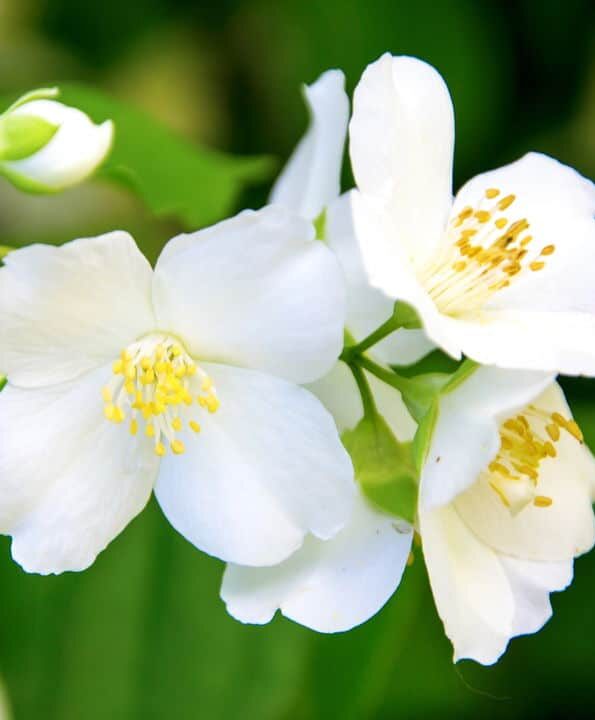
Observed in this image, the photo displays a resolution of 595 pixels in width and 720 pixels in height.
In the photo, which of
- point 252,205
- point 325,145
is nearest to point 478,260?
point 325,145

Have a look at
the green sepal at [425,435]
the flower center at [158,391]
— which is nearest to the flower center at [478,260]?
the green sepal at [425,435]

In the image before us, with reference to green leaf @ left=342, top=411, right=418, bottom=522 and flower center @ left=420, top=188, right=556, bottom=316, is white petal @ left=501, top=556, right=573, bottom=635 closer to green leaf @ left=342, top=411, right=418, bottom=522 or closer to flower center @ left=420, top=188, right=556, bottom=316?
green leaf @ left=342, top=411, right=418, bottom=522

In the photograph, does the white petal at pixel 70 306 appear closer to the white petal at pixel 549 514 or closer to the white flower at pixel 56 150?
the white flower at pixel 56 150

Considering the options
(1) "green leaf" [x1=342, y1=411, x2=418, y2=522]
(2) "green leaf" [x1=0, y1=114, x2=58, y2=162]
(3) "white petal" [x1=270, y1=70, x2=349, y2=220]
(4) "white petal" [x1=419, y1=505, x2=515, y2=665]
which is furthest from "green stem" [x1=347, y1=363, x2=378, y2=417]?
(2) "green leaf" [x1=0, y1=114, x2=58, y2=162]

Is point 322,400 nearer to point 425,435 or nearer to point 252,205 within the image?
point 425,435

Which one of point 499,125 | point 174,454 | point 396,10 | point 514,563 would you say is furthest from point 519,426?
point 396,10
